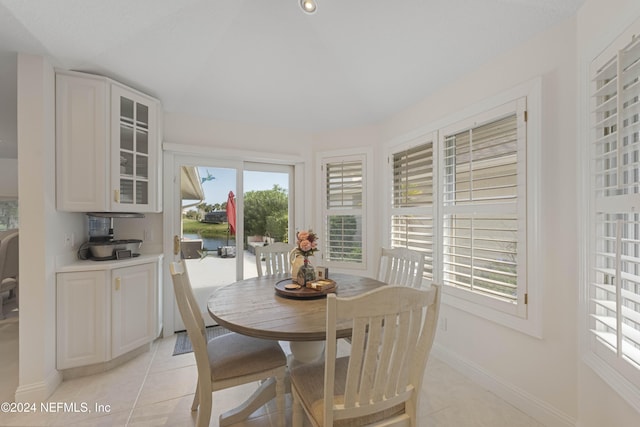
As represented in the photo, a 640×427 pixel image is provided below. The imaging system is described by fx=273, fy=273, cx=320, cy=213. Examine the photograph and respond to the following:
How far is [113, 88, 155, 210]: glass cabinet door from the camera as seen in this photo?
7.64 ft

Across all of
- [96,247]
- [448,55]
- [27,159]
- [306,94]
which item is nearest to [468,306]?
[448,55]

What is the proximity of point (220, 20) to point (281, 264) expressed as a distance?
7.01ft

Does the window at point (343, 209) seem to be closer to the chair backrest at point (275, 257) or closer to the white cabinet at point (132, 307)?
the chair backrest at point (275, 257)

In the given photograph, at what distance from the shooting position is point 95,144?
7.17 ft

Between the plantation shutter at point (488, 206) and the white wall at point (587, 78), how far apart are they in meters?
0.36

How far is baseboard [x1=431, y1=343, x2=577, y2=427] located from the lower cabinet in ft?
9.19

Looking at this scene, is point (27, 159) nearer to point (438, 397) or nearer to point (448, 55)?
point (448, 55)

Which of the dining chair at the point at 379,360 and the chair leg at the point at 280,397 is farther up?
the dining chair at the point at 379,360

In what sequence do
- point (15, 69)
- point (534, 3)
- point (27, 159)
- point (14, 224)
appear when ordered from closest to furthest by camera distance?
point (534, 3) < point (27, 159) < point (15, 69) < point (14, 224)

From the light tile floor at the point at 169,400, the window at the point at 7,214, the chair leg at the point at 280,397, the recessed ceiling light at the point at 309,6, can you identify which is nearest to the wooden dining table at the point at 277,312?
the chair leg at the point at 280,397

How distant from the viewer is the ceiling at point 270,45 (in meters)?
1.76

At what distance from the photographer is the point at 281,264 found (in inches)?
107

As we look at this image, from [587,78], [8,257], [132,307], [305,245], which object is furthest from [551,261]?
[8,257]

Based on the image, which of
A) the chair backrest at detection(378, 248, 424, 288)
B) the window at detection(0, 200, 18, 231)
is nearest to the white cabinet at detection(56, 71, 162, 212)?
the chair backrest at detection(378, 248, 424, 288)
